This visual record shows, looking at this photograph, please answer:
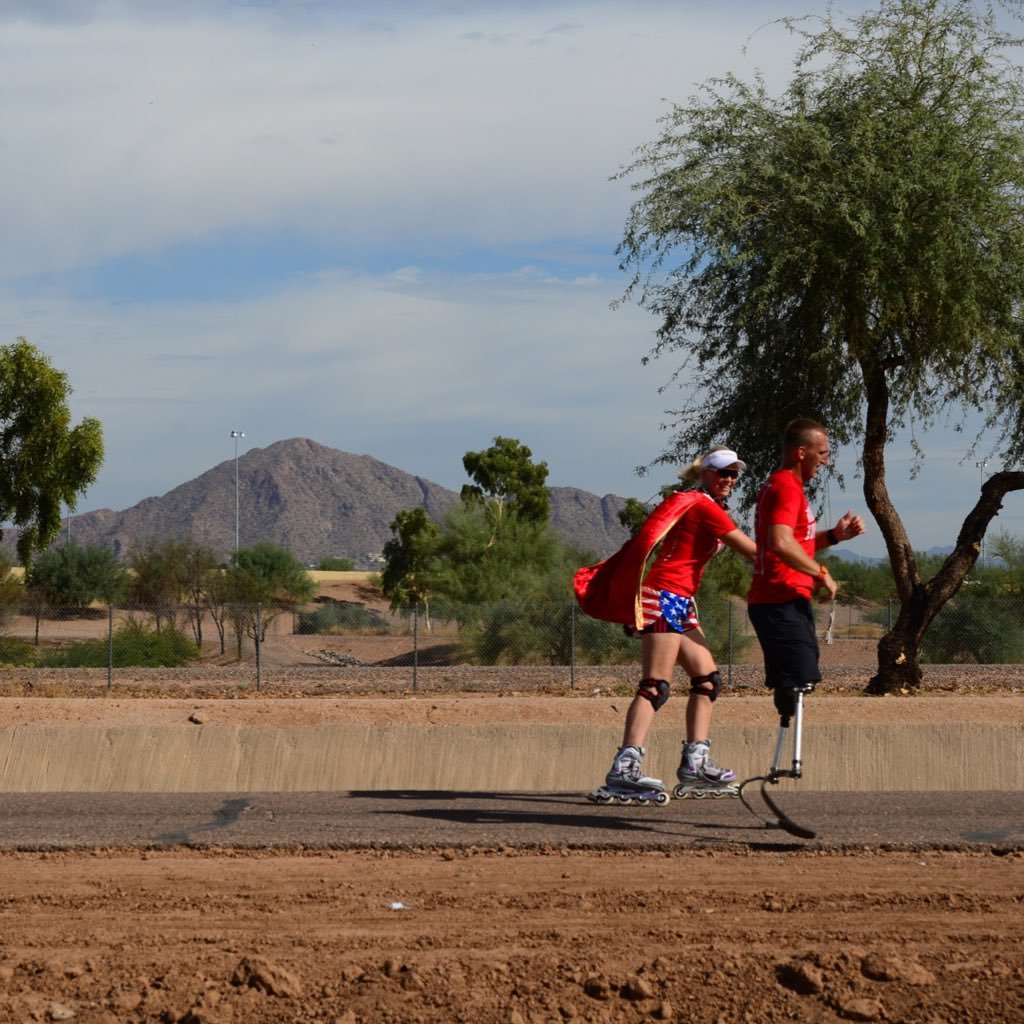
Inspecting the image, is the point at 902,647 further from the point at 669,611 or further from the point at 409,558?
the point at 409,558

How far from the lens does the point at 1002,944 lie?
5453mm

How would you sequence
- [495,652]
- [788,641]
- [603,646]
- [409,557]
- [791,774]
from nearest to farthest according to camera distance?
[791,774]
[788,641]
[603,646]
[495,652]
[409,557]

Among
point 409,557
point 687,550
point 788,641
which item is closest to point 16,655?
point 687,550

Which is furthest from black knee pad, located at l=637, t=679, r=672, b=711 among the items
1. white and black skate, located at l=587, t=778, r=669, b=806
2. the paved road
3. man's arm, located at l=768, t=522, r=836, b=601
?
man's arm, located at l=768, t=522, r=836, b=601

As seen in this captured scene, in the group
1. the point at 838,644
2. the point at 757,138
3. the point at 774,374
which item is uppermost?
the point at 757,138

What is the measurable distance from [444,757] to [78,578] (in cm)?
4762

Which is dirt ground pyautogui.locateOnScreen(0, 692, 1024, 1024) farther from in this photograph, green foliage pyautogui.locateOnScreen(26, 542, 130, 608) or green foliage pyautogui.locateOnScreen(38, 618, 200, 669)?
green foliage pyautogui.locateOnScreen(26, 542, 130, 608)

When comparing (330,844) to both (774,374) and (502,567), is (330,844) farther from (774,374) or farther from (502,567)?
(502,567)

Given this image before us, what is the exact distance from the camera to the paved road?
24.8 ft

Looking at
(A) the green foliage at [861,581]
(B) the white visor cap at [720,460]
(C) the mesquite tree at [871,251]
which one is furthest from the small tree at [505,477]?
(B) the white visor cap at [720,460]

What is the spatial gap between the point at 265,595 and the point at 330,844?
157 ft

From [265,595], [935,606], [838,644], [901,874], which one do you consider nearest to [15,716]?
[901,874]

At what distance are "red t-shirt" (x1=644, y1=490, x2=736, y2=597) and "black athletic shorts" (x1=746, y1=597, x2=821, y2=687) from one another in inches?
20.8

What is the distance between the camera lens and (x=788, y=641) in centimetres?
777
